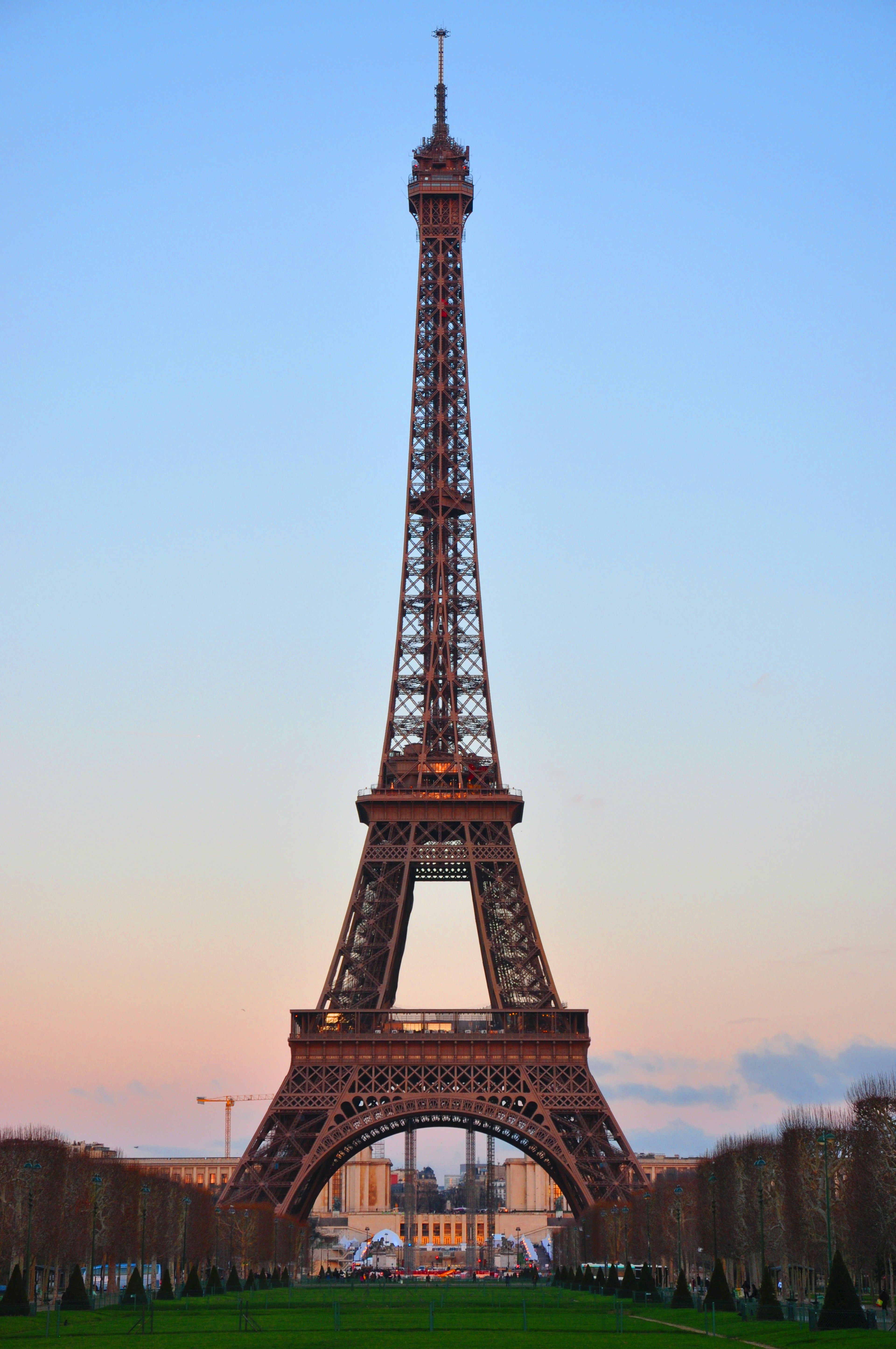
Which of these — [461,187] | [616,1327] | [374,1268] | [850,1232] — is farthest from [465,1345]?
[374,1268]

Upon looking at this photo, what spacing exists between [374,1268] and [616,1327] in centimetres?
9488

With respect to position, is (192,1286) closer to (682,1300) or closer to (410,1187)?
(682,1300)

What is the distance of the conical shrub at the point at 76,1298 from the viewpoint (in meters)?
67.4

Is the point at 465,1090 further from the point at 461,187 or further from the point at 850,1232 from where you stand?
the point at 461,187

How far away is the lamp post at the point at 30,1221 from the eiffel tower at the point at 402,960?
55.3 ft

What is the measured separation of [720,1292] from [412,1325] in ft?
49.5

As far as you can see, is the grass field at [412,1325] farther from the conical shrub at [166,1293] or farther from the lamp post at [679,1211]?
the lamp post at [679,1211]

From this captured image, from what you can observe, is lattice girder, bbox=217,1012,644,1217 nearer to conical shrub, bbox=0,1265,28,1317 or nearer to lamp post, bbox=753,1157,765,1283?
lamp post, bbox=753,1157,765,1283

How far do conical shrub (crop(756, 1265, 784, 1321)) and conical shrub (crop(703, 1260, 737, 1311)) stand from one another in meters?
2.07

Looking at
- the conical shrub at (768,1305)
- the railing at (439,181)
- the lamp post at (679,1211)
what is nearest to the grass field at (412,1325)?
the conical shrub at (768,1305)

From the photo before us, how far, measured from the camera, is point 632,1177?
94125 millimetres

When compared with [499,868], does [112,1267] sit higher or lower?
lower

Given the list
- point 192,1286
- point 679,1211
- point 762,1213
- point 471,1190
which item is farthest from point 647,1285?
point 471,1190

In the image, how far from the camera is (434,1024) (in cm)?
9706
